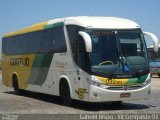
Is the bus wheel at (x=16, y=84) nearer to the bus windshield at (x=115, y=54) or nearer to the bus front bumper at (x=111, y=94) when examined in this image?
the bus windshield at (x=115, y=54)

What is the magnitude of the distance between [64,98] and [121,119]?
5.09m

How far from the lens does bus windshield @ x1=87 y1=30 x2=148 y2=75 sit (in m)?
16.6

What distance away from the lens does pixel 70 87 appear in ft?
59.1

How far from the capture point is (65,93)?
18719 mm

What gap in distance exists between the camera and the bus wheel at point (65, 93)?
18386 millimetres

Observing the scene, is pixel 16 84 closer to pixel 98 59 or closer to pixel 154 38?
A: pixel 154 38

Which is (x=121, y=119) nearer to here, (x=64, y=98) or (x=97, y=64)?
(x=97, y=64)

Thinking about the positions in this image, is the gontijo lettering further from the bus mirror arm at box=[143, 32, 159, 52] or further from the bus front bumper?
the bus front bumper

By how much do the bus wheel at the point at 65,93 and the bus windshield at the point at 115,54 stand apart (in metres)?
2.35

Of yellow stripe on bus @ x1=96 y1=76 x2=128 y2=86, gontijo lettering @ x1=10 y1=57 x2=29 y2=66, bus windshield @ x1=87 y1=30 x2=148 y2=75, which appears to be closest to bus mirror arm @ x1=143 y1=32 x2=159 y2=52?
bus windshield @ x1=87 y1=30 x2=148 y2=75

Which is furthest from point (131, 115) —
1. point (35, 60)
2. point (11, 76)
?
point (11, 76)

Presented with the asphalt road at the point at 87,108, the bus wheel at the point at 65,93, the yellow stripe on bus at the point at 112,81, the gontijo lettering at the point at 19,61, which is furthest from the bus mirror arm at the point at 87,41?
the gontijo lettering at the point at 19,61

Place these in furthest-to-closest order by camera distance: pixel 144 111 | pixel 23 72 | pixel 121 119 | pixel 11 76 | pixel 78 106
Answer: pixel 11 76
pixel 23 72
pixel 78 106
pixel 144 111
pixel 121 119

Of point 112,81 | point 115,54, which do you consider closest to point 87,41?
point 115,54
